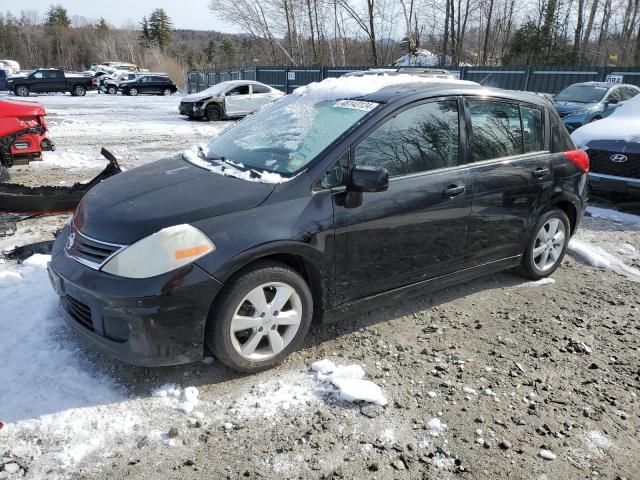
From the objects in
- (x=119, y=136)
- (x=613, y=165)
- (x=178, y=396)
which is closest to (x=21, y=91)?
(x=119, y=136)

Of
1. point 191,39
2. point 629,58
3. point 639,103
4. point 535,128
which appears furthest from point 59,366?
point 191,39

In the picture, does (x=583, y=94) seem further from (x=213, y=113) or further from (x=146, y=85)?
(x=146, y=85)

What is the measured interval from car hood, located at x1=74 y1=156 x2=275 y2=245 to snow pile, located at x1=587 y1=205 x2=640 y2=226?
5851 millimetres

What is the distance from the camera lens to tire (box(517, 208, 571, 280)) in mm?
4571

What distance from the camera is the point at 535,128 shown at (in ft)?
14.4

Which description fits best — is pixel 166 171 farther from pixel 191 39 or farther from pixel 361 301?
pixel 191 39

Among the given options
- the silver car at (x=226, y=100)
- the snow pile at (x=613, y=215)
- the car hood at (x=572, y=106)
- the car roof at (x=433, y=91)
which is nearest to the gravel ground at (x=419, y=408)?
the car roof at (x=433, y=91)

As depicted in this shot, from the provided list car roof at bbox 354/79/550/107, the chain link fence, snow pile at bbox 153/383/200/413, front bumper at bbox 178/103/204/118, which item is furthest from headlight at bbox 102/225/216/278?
front bumper at bbox 178/103/204/118

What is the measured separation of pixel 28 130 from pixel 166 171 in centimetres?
583

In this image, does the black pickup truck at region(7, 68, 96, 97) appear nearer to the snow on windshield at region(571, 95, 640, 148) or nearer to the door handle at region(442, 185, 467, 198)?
the snow on windshield at region(571, 95, 640, 148)

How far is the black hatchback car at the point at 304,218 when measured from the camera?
2811 millimetres

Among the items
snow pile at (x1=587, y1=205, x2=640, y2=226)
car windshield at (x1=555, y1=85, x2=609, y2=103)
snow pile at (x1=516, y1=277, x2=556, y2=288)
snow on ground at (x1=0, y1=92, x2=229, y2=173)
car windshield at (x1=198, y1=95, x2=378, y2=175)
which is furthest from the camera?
car windshield at (x1=555, y1=85, x2=609, y2=103)

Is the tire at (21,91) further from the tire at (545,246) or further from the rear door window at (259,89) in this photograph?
the tire at (545,246)

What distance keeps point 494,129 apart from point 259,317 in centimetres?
248
